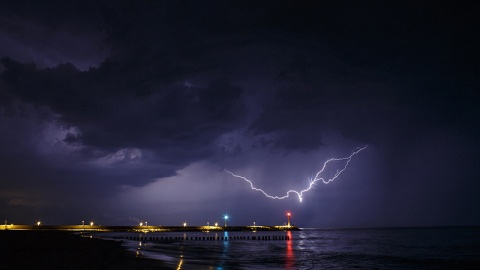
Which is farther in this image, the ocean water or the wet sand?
the ocean water

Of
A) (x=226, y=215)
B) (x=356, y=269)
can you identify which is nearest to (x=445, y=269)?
(x=356, y=269)

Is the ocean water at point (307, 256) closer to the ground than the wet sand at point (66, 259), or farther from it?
closer to the ground

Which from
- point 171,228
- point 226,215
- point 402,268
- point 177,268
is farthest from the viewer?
point 226,215

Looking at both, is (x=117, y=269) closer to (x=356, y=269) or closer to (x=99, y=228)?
(x=356, y=269)

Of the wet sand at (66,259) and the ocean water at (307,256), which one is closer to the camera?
the wet sand at (66,259)

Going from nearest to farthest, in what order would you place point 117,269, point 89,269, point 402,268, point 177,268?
point 89,269, point 117,269, point 177,268, point 402,268

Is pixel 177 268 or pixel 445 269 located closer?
pixel 177 268

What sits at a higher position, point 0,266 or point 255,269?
point 0,266

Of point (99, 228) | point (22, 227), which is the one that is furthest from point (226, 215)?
point (22, 227)

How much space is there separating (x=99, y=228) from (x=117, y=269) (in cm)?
10414

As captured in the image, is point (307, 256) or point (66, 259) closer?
point (66, 259)

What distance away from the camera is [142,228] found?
4722 inches

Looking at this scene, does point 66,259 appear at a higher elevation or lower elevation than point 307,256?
higher

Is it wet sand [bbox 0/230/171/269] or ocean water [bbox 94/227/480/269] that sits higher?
wet sand [bbox 0/230/171/269]
